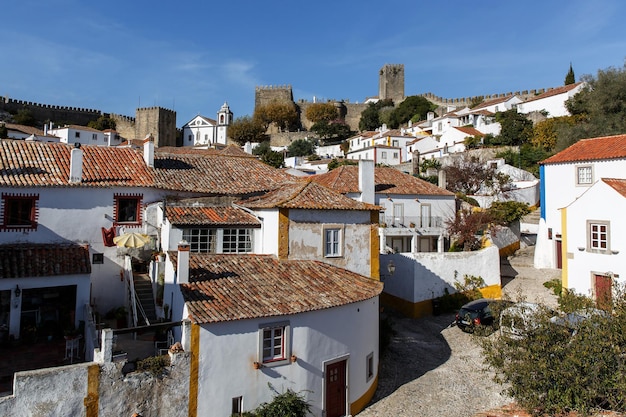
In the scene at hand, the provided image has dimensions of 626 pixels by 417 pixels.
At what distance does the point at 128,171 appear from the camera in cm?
2036

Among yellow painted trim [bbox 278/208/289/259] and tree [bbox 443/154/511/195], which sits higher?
tree [bbox 443/154/511/195]

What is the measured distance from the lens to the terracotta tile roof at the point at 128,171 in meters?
18.1

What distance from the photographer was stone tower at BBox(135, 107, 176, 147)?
260 ft

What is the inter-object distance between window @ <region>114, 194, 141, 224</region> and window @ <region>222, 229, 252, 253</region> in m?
4.81

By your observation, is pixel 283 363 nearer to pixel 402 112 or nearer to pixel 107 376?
pixel 107 376

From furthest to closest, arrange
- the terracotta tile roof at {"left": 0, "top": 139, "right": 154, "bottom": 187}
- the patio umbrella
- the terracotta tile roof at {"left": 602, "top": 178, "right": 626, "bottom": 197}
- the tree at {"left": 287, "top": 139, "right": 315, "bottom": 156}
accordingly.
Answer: the tree at {"left": 287, "top": 139, "right": 315, "bottom": 156} → the terracotta tile roof at {"left": 602, "top": 178, "right": 626, "bottom": 197} → the terracotta tile roof at {"left": 0, "top": 139, "right": 154, "bottom": 187} → the patio umbrella

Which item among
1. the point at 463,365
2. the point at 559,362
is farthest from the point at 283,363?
the point at 463,365

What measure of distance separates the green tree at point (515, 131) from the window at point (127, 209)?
47.4 metres

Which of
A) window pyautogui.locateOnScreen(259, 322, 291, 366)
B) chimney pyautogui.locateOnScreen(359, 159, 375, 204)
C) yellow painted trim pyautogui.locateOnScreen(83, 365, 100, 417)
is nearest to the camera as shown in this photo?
yellow painted trim pyautogui.locateOnScreen(83, 365, 100, 417)

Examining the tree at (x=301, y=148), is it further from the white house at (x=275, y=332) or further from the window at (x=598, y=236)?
the white house at (x=275, y=332)

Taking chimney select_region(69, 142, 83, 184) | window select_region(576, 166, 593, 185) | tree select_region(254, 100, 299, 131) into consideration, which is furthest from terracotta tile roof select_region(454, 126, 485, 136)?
chimney select_region(69, 142, 83, 184)

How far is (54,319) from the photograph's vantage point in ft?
53.2

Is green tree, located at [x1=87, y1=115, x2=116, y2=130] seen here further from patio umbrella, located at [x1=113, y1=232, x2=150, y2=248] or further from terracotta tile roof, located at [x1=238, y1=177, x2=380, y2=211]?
terracotta tile roof, located at [x1=238, y1=177, x2=380, y2=211]

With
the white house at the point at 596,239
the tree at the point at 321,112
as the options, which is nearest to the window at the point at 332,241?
the white house at the point at 596,239
